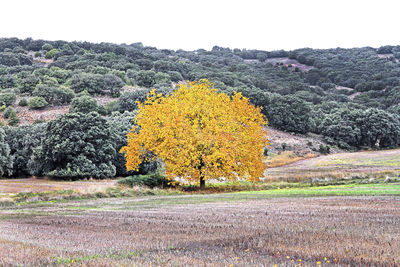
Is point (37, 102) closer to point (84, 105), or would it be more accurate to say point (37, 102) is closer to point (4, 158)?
point (84, 105)

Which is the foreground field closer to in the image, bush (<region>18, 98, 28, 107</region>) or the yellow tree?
the yellow tree

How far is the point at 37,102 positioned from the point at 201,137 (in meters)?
75.1

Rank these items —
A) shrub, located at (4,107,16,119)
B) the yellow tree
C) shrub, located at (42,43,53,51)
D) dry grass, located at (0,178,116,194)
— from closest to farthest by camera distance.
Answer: dry grass, located at (0,178,116,194) < the yellow tree < shrub, located at (4,107,16,119) < shrub, located at (42,43,53,51)

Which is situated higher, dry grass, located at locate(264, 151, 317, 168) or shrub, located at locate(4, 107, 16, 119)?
shrub, located at locate(4, 107, 16, 119)

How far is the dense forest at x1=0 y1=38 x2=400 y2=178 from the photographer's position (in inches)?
2350

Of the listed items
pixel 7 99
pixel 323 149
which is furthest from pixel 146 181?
pixel 7 99

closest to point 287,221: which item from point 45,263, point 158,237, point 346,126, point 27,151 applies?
point 158,237

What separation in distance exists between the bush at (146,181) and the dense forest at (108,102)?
58.0ft

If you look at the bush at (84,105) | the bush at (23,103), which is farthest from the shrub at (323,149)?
the bush at (23,103)

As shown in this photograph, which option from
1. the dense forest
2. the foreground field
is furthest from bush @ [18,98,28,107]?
the foreground field

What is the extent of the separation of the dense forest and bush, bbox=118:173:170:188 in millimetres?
17679

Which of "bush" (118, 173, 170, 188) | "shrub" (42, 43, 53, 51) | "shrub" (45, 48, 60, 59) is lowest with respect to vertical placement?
"bush" (118, 173, 170, 188)

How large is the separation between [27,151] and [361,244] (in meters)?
66.4

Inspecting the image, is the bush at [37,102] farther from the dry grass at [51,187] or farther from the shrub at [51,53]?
the shrub at [51,53]
